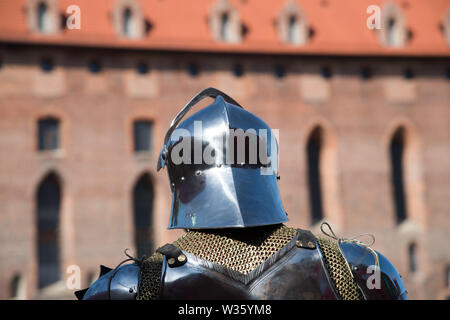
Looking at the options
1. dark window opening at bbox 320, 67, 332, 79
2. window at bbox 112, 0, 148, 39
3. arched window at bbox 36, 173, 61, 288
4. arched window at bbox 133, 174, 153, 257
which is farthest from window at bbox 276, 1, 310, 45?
arched window at bbox 36, 173, 61, 288

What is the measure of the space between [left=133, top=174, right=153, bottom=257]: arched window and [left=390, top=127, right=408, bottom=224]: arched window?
10.3 metres

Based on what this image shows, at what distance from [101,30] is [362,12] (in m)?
12.4

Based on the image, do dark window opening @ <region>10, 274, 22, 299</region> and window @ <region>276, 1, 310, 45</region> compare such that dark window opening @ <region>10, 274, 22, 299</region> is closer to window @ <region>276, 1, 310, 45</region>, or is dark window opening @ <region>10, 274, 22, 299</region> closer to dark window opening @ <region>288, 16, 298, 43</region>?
window @ <region>276, 1, 310, 45</region>

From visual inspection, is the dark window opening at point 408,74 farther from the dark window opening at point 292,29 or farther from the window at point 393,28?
the dark window opening at point 292,29

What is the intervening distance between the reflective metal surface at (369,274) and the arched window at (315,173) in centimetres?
2327

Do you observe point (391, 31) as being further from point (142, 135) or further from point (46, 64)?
point (46, 64)

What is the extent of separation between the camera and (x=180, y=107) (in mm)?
25375

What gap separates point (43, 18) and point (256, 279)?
81.0 feet

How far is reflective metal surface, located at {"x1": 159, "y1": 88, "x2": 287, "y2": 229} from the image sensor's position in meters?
2.70

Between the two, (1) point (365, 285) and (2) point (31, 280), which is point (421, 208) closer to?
(2) point (31, 280)

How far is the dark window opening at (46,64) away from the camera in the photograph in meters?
24.4

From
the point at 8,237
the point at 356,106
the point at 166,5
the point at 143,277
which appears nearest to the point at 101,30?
the point at 166,5
